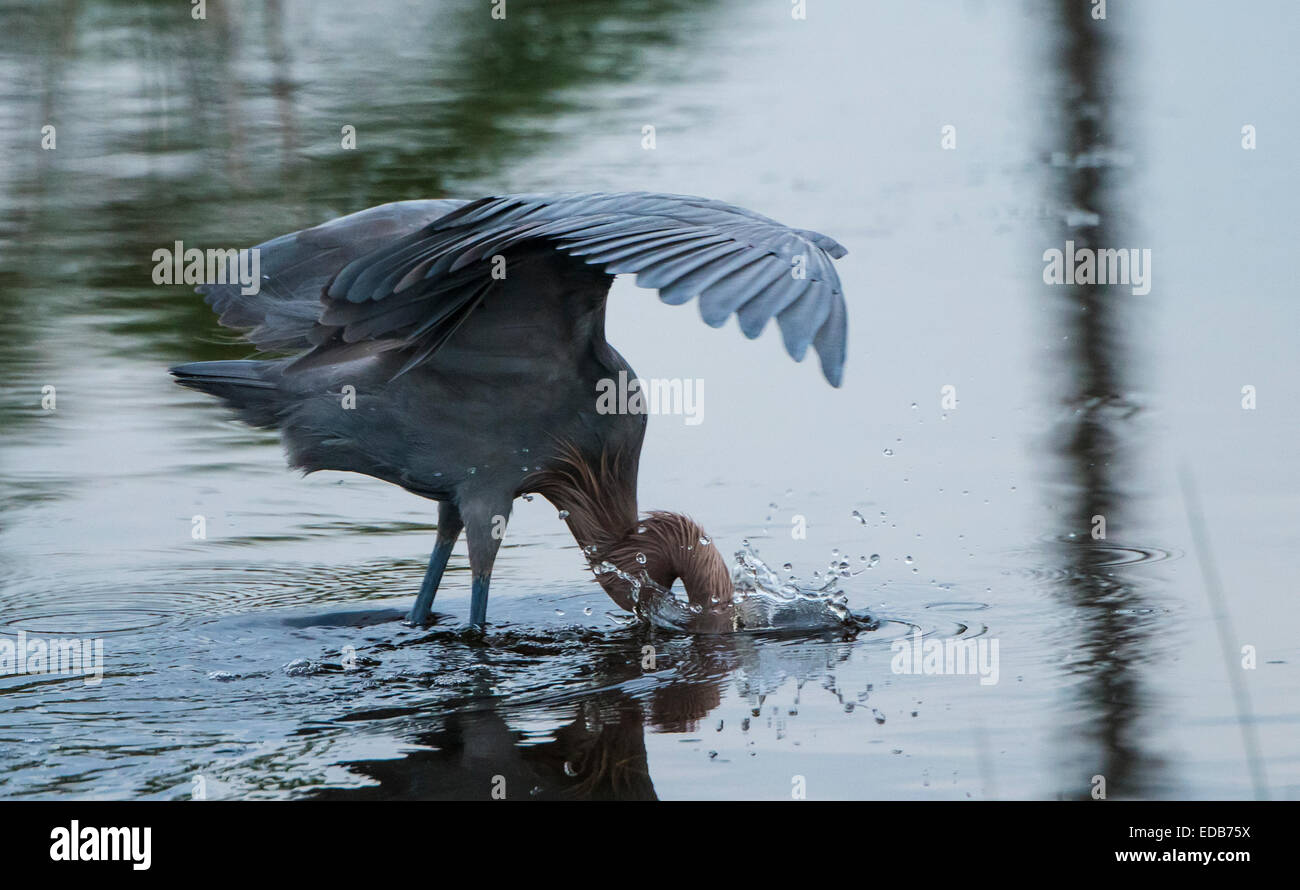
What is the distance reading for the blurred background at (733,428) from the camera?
15.8ft

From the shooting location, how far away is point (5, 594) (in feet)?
20.3

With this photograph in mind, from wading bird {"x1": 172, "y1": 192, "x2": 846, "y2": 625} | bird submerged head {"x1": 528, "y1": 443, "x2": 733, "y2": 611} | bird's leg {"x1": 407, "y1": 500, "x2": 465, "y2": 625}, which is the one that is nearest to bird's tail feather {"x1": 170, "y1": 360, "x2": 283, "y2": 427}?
wading bird {"x1": 172, "y1": 192, "x2": 846, "y2": 625}

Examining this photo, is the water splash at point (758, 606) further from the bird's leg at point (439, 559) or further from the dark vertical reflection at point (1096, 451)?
the dark vertical reflection at point (1096, 451)

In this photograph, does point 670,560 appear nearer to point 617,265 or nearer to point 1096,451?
point 617,265

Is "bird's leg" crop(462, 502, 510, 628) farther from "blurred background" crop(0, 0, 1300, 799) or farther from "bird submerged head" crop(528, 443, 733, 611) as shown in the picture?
"bird submerged head" crop(528, 443, 733, 611)

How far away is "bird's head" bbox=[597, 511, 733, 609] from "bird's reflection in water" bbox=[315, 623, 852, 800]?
30 centimetres

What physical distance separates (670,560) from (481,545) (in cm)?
74

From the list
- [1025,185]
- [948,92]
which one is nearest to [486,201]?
[1025,185]

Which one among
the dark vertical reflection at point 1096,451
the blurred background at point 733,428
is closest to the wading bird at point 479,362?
the blurred background at point 733,428

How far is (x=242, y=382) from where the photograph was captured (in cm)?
584

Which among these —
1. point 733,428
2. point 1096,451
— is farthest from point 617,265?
point 1096,451

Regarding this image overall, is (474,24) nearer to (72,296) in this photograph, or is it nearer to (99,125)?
(99,125)

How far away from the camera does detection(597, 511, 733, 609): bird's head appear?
614 cm

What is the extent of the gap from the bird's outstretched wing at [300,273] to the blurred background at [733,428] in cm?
94
